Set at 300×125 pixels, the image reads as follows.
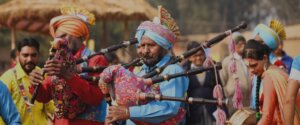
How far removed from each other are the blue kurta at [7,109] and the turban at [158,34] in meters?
1.27

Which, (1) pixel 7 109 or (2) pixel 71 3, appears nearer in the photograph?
(1) pixel 7 109

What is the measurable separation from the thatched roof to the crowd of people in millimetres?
8209

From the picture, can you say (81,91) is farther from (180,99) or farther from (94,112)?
(180,99)

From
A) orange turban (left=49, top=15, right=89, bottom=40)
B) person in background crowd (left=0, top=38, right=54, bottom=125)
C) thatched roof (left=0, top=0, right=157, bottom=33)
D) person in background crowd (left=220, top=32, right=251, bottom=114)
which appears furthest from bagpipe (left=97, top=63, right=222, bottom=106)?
thatched roof (left=0, top=0, right=157, bottom=33)

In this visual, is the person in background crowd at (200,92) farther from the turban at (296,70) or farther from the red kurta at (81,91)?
the turban at (296,70)

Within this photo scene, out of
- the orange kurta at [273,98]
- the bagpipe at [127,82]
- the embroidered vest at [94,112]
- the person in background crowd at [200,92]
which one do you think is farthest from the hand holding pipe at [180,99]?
the person in background crowd at [200,92]

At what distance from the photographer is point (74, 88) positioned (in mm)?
7340

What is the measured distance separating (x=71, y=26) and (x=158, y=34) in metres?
1.44

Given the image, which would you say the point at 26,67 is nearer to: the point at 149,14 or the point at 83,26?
the point at 83,26

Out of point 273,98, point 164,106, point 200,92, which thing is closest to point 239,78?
point 200,92

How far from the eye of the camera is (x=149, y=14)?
1773 cm

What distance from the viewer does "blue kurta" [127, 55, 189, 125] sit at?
671 cm

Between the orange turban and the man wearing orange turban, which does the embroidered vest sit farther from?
the orange turban

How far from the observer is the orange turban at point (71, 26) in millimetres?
8141
